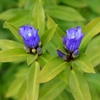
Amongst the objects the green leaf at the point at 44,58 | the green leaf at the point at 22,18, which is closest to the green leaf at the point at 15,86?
the green leaf at the point at 22,18

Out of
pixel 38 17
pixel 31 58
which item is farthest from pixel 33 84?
pixel 38 17

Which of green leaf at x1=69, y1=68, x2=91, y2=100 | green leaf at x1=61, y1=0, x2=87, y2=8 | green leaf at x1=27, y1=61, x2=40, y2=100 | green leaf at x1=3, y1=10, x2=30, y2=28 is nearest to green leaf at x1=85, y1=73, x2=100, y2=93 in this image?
green leaf at x1=69, y1=68, x2=91, y2=100

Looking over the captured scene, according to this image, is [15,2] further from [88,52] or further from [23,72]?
[88,52]

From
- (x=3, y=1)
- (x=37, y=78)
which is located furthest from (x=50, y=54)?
(x=3, y=1)

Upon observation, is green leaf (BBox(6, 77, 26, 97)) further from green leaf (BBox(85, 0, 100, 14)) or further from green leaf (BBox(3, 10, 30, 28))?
green leaf (BBox(85, 0, 100, 14))

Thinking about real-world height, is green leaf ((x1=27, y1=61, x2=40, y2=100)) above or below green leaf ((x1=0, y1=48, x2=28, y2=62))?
below
